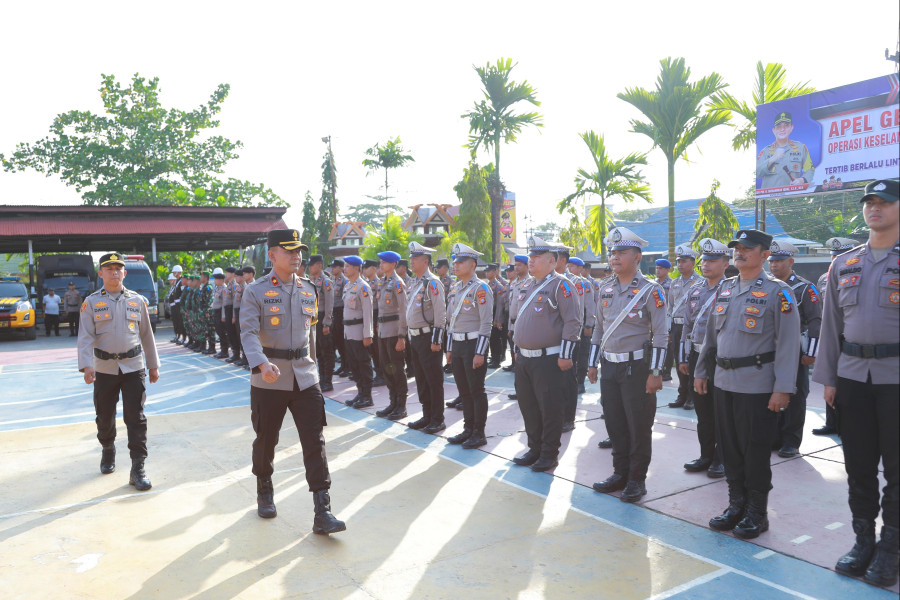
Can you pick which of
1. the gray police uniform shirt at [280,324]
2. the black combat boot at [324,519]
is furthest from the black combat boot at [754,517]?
the gray police uniform shirt at [280,324]

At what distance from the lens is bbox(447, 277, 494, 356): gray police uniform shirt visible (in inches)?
251

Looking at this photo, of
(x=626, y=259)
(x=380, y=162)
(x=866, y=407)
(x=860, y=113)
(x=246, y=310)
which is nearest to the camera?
(x=866, y=407)

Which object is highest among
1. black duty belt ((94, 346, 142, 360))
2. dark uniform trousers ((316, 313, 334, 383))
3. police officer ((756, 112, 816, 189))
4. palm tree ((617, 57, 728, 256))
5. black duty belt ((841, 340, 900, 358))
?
palm tree ((617, 57, 728, 256))

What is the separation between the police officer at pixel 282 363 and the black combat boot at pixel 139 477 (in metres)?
1.26

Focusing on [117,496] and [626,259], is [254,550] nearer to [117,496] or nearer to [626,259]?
[117,496]

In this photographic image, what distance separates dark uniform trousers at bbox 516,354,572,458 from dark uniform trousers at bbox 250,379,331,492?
1.96 meters

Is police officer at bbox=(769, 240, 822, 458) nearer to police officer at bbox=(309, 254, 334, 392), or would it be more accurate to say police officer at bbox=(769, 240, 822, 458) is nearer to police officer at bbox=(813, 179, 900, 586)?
police officer at bbox=(813, 179, 900, 586)

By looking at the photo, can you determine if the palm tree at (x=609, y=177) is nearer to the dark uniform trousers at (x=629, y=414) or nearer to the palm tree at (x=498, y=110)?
the palm tree at (x=498, y=110)

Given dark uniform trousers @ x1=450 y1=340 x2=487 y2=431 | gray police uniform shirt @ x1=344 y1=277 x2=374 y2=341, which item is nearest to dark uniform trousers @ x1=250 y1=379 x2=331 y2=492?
dark uniform trousers @ x1=450 y1=340 x2=487 y2=431

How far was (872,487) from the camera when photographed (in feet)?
11.6

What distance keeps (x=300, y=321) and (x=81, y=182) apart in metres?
37.5

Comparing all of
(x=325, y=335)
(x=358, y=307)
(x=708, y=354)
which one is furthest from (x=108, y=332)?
(x=708, y=354)

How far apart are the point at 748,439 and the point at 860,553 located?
82 cm

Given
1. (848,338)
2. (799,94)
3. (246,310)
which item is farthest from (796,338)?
(799,94)
